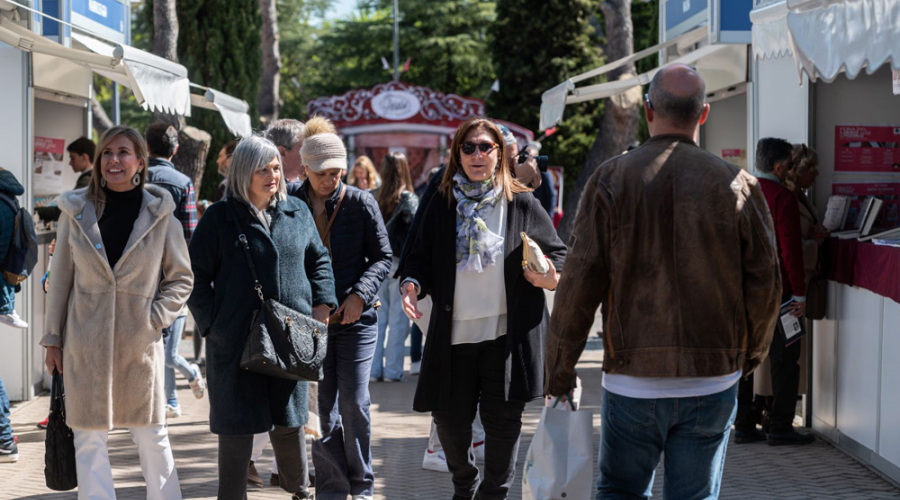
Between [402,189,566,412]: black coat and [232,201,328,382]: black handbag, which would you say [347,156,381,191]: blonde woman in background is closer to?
[402,189,566,412]: black coat

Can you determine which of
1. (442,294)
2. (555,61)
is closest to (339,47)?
(555,61)

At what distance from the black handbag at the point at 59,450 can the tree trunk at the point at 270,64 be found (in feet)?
69.9

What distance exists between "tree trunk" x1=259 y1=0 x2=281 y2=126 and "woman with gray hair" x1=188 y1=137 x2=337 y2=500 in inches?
836

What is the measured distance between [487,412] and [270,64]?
2295 cm

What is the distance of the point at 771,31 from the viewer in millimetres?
6402

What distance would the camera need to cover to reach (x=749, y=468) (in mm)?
6637

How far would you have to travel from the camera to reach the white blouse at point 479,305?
493 cm

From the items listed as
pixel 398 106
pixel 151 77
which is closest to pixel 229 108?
pixel 151 77

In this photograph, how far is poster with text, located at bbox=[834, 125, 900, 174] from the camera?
25.9 feet

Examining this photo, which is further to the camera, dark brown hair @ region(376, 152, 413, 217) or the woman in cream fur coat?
dark brown hair @ region(376, 152, 413, 217)

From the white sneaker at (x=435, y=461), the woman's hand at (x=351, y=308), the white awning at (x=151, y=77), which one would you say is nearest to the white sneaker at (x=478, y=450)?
the white sneaker at (x=435, y=461)

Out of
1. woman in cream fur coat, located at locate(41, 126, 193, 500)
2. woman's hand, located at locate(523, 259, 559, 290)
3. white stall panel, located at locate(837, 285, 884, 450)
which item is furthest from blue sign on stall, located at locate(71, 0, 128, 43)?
white stall panel, located at locate(837, 285, 884, 450)

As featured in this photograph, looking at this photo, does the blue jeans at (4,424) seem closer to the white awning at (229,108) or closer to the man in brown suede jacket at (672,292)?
the white awning at (229,108)

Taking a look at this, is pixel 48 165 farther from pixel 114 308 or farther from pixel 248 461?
pixel 248 461
